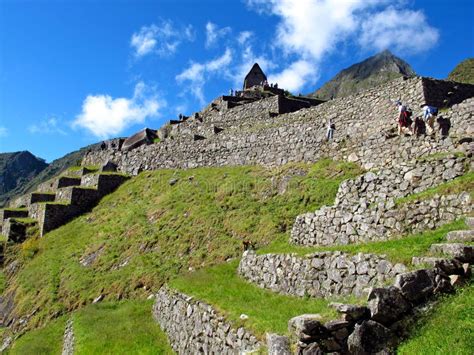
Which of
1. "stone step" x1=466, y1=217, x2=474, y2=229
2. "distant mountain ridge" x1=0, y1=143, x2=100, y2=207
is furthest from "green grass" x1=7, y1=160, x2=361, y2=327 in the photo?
"distant mountain ridge" x1=0, y1=143, x2=100, y2=207

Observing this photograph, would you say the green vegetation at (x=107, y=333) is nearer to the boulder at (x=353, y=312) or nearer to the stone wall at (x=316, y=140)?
the boulder at (x=353, y=312)

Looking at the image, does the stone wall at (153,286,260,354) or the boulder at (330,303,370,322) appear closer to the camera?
the boulder at (330,303,370,322)

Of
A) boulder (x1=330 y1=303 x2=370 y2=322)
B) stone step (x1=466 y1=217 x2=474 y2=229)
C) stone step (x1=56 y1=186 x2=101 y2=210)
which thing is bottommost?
boulder (x1=330 y1=303 x2=370 y2=322)

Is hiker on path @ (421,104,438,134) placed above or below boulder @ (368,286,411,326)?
above

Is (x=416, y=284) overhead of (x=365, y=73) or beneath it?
beneath

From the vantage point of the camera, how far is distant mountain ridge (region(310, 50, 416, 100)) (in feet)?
249

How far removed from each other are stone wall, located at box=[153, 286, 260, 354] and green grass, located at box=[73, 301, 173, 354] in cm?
44

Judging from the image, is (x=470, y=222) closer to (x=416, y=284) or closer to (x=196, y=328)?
(x=416, y=284)

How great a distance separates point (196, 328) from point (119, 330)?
15.0 feet

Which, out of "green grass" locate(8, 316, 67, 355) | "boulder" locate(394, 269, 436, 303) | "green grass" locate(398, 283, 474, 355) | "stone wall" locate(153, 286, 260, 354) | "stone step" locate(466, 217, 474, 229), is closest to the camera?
"green grass" locate(398, 283, 474, 355)

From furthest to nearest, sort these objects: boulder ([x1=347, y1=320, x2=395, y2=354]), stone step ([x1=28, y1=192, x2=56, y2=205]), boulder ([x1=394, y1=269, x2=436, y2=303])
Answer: stone step ([x1=28, y1=192, x2=56, y2=205]) → boulder ([x1=394, y1=269, x2=436, y2=303]) → boulder ([x1=347, y1=320, x2=395, y2=354])

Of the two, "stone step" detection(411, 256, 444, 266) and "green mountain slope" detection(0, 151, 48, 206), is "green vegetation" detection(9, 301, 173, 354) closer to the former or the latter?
"stone step" detection(411, 256, 444, 266)

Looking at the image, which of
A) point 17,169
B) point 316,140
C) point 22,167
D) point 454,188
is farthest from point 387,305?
point 22,167

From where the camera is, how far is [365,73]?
8512cm
